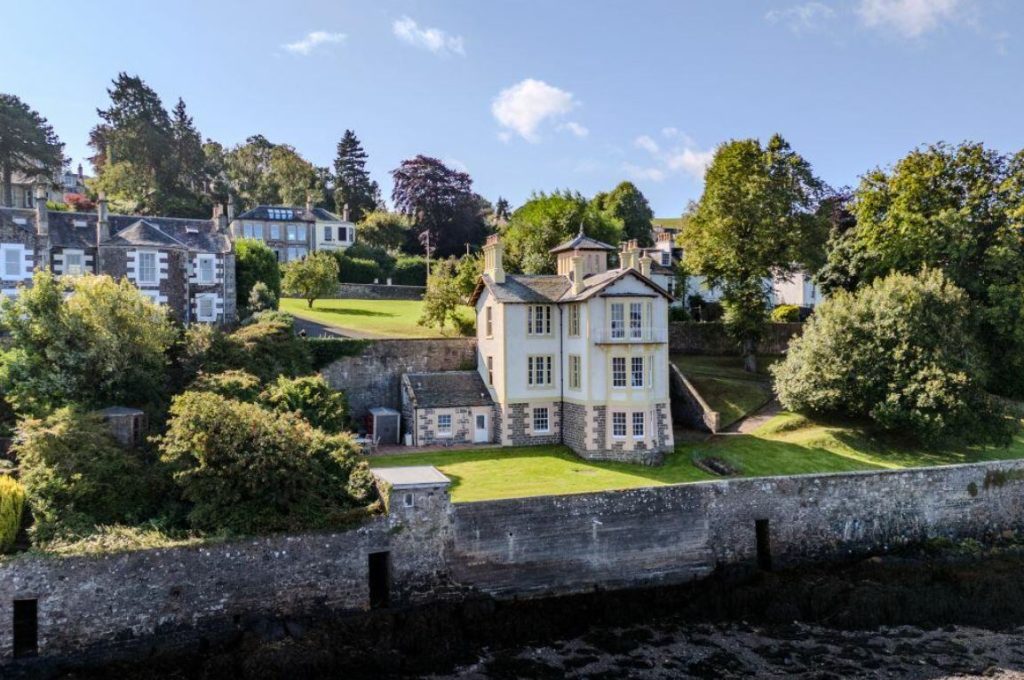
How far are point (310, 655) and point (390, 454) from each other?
1094cm

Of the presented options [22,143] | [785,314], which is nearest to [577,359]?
[785,314]

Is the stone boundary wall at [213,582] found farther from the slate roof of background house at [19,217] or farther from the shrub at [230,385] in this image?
the slate roof of background house at [19,217]

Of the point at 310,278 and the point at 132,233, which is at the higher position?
the point at 132,233

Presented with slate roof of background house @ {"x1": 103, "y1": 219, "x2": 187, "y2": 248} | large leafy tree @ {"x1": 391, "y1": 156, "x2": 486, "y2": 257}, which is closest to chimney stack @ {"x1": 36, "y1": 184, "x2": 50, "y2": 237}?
slate roof of background house @ {"x1": 103, "y1": 219, "x2": 187, "y2": 248}

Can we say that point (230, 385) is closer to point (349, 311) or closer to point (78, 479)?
point (78, 479)

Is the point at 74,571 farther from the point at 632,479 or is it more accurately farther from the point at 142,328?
the point at 632,479

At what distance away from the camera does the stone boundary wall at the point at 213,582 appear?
58.4 feet

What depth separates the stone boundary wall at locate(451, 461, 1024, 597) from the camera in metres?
21.8

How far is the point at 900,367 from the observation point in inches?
1187

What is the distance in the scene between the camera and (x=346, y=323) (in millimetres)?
41406

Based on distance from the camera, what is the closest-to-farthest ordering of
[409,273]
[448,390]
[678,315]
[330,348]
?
[448,390]
[330,348]
[678,315]
[409,273]

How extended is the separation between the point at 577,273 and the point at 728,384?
36.8ft

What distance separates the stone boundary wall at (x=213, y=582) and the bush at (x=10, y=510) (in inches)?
29.9

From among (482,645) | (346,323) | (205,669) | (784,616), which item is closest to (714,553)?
(784,616)
